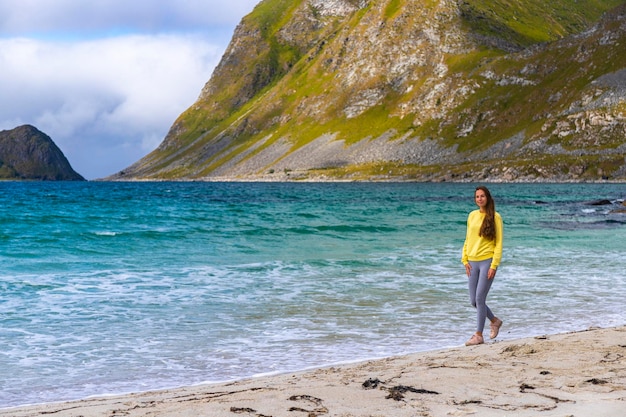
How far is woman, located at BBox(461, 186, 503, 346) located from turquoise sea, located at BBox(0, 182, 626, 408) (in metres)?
1.00

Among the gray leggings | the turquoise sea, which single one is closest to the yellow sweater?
the gray leggings

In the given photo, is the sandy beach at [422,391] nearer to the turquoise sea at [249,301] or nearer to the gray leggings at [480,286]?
the turquoise sea at [249,301]

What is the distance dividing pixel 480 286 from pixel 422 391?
5.51 metres

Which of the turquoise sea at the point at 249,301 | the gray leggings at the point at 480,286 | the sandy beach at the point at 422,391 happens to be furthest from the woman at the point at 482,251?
the sandy beach at the point at 422,391

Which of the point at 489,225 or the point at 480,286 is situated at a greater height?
the point at 489,225

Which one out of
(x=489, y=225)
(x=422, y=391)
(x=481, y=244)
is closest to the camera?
(x=422, y=391)

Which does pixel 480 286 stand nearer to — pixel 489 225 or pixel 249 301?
pixel 489 225

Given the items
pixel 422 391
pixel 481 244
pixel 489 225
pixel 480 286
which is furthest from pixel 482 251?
pixel 422 391

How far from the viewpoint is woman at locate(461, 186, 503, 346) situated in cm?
1477

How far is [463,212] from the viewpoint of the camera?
67500 millimetres

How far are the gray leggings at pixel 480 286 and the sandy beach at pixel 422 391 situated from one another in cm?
196

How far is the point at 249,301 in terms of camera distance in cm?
2081

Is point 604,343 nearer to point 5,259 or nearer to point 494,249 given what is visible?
point 494,249

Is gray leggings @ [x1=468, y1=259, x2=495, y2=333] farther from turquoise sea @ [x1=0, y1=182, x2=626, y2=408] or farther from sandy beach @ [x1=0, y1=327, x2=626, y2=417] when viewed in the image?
sandy beach @ [x1=0, y1=327, x2=626, y2=417]
